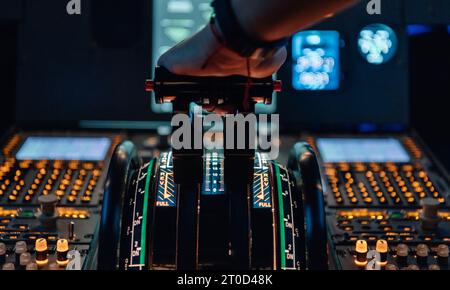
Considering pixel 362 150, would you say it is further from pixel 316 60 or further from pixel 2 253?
pixel 2 253

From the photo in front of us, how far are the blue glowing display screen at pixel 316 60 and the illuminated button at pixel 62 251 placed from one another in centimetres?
117

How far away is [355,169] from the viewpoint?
2080mm

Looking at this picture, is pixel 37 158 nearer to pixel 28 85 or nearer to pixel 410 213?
pixel 28 85

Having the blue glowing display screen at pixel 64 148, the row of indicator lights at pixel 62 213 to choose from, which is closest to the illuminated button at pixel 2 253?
the row of indicator lights at pixel 62 213

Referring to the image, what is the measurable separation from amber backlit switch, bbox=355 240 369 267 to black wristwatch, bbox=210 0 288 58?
841 mm

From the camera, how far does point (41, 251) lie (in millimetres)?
1489

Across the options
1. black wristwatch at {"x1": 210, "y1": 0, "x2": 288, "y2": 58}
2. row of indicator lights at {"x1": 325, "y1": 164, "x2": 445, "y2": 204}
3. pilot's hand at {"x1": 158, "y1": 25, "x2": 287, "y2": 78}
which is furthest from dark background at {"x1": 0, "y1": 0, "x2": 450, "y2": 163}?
black wristwatch at {"x1": 210, "y1": 0, "x2": 288, "y2": 58}

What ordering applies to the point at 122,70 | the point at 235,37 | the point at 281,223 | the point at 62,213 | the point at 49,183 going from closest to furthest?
1. the point at 235,37
2. the point at 281,223
3. the point at 62,213
4. the point at 49,183
5. the point at 122,70

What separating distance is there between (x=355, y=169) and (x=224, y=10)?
1408 mm

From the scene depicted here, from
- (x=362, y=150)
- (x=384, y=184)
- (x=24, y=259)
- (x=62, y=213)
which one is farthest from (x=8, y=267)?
(x=362, y=150)

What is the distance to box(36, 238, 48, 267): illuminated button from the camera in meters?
1.49

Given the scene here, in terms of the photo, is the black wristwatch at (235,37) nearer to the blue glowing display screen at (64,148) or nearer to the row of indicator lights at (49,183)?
the row of indicator lights at (49,183)

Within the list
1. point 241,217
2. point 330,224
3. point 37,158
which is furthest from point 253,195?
point 37,158

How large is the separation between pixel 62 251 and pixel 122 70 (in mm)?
991
